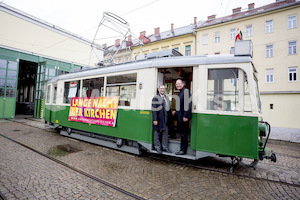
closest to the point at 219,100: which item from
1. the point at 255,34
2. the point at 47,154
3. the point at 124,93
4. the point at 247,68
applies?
the point at 247,68

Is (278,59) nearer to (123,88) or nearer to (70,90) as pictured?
(123,88)

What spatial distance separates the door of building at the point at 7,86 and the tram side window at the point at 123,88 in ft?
44.7

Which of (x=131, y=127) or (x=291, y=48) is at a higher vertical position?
(x=291, y=48)

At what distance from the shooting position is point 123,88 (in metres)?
5.07

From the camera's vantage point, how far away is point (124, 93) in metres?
5.08

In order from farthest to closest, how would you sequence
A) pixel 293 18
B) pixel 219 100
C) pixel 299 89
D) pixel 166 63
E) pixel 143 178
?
pixel 293 18 → pixel 299 89 → pixel 166 63 → pixel 219 100 → pixel 143 178

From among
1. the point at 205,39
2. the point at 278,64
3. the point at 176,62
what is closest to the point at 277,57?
the point at 278,64

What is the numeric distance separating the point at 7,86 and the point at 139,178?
53.0 feet

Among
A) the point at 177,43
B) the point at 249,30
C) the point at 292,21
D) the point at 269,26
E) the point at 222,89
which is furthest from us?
the point at 177,43

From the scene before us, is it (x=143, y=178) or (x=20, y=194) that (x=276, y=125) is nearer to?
(x=143, y=178)

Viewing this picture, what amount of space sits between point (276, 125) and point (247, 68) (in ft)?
44.7

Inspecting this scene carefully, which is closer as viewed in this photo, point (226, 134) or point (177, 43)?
point (226, 134)

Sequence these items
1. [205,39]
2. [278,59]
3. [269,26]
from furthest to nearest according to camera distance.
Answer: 1. [205,39]
2. [269,26]
3. [278,59]

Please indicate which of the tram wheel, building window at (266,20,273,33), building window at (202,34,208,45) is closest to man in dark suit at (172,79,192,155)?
the tram wheel
